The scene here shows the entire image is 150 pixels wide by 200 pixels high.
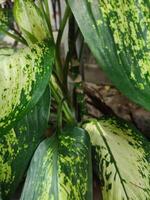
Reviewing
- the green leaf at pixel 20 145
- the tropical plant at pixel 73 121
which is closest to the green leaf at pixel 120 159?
the tropical plant at pixel 73 121

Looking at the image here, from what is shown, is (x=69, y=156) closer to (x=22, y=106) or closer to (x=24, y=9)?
(x=22, y=106)

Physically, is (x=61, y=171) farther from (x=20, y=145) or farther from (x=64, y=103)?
(x=64, y=103)

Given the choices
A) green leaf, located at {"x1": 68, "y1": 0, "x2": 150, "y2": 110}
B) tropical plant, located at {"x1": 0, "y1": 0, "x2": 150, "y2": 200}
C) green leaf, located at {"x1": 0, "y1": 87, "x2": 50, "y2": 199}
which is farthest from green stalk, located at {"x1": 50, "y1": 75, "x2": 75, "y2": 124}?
green leaf, located at {"x1": 68, "y1": 0, "x2": 150, "y2": 110}

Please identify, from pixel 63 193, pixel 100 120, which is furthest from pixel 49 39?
pixel 63 193

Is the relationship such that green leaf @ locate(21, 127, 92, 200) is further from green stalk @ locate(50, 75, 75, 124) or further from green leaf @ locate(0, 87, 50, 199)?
green stalk @ locate(50, 75, 75, 124)

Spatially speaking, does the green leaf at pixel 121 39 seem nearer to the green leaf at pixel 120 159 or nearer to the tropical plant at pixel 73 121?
the tropical plant at pixel 73 121

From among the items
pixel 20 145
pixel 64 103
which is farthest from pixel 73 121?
pixel 20 145
